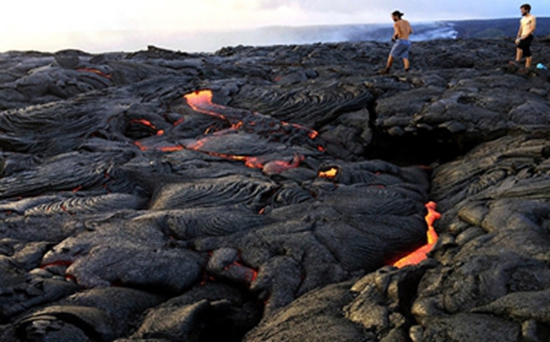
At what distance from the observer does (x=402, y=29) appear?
44.7 feet

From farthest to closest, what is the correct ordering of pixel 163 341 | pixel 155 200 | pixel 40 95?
1. pixel 40 95
2. pixel 155 200
3. pixel 163 341

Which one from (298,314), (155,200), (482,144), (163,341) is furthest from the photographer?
(482,144)

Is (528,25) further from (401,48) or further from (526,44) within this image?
(401,48)

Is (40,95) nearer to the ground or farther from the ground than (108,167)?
farther from the ground

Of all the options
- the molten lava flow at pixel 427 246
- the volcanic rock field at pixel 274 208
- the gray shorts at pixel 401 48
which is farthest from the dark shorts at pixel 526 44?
the molten lava flow at pixel 427 246

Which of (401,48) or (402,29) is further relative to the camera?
(401,48)

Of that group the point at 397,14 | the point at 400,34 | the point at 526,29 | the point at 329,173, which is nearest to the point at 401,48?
the point at 400,34

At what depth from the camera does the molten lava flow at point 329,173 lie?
8006 millimetres

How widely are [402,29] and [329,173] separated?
7.75 m

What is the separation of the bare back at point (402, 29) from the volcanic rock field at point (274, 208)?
197 cm

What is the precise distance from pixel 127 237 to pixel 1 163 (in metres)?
4.50

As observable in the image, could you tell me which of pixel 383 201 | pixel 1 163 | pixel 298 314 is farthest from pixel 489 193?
pixel 1 163

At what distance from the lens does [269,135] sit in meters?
9.88

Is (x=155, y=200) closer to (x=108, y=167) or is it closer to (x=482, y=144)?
(x=108, y=167)
